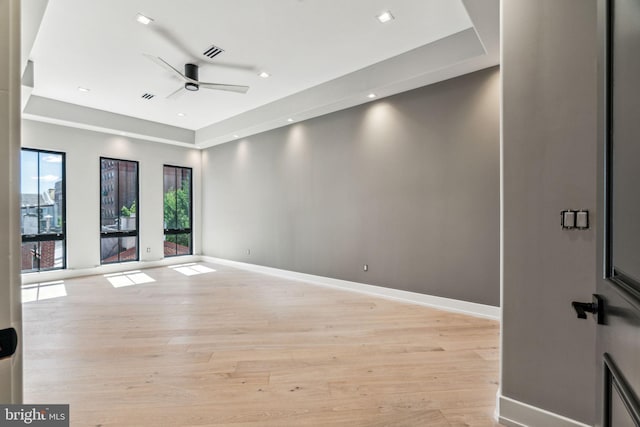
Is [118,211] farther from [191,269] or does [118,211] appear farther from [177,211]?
[191,269]

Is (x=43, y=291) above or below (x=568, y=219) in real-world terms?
below

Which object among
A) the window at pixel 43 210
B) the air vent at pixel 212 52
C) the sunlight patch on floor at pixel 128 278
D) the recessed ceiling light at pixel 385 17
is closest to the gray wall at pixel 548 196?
the recessed ceiling light at pixel 385 17

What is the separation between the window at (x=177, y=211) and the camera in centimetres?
762

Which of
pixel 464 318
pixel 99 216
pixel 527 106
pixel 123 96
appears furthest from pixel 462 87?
pixel 99 216

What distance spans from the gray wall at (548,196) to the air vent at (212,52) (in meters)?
3.22

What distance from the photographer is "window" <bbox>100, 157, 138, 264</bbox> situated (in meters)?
6.62

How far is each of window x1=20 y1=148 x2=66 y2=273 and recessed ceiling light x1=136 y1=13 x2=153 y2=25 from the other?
438 centimetres

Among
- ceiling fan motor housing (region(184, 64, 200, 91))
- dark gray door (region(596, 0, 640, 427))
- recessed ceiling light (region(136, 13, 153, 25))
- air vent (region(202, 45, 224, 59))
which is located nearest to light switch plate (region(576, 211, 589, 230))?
dark gray door (region(596, 0, 640, 427))

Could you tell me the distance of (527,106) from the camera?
70.3 inches

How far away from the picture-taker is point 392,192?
177 inches

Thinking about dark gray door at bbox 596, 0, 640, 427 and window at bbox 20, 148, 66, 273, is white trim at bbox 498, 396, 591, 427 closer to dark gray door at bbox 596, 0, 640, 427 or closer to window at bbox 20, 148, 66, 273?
dark gray door at bbox 596, 0, 640, 427

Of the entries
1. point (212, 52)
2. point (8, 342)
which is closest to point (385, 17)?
point (212, 52)

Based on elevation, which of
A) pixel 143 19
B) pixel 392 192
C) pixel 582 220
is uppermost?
pixel 143 19

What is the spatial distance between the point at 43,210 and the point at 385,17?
22.9 ft
